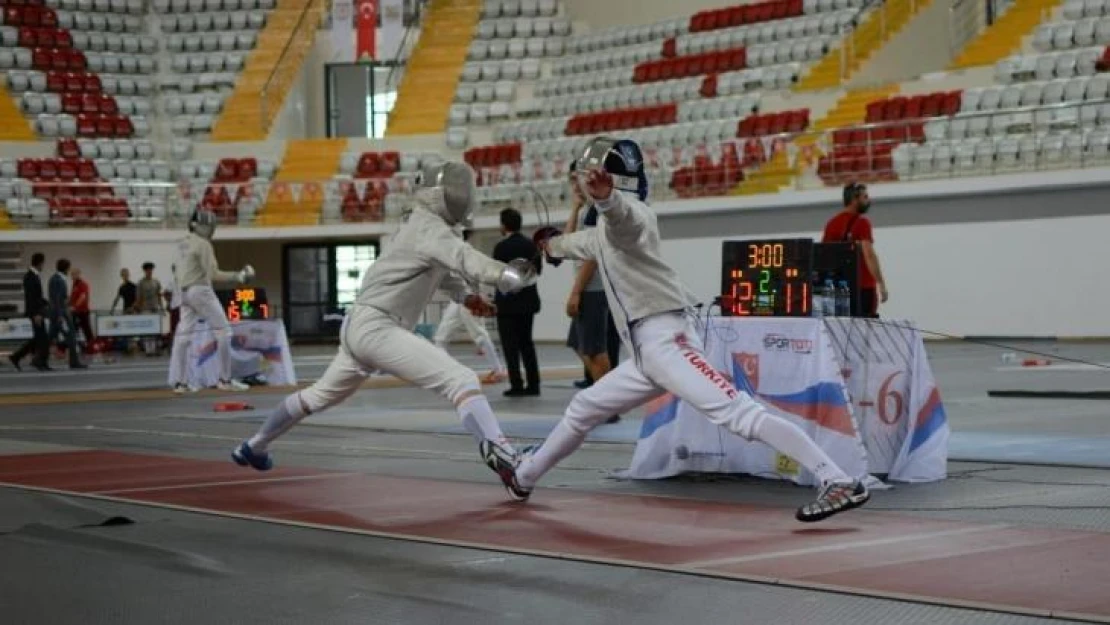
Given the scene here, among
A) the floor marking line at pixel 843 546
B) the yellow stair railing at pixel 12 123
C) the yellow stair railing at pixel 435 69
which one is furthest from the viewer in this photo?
the yellow stair railing at pixel 435 69

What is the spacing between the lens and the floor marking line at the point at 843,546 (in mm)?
6539

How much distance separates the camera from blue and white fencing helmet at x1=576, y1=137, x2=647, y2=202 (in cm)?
768

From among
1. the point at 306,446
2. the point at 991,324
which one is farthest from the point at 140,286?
the point at 306,446

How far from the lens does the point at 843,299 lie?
33.5 feet

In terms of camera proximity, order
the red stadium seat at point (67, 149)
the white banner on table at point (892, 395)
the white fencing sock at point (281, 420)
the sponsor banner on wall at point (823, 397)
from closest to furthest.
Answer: the sponsor banner on wall at point (823, 397), the white banner on table at point (892, 395), the white fencing sock at point (281, 420), the red stadium seat at point (67, 149)

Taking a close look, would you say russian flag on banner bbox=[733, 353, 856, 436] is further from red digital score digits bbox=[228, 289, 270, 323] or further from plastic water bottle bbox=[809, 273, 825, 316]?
red digital score digits bbox=[228, 289, 270, 323]

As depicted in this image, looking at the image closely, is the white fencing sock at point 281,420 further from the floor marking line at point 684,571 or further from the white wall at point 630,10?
the white wall at point 630,10

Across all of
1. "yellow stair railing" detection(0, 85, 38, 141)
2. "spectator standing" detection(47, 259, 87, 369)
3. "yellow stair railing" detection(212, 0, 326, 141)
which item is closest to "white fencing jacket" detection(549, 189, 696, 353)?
"spectator standing" detection(47, 259, 87, 369)

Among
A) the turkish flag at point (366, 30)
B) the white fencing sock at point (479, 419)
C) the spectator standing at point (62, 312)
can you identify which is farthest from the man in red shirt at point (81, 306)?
the white fencing sock at point (479, 419)

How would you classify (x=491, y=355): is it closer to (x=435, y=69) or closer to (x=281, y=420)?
(x=281, y=420)

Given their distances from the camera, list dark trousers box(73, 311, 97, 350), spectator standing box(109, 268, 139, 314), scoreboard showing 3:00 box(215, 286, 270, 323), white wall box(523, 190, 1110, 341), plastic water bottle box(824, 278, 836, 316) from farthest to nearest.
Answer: spectator standing box(109, 268, 139, 314), dark trousers box(73, 311, 97, 350), white wall box(523, 190, 1110, 341), scoreboard showing 3:00 box(215, 286, 270, 323), plastic water bottle box(824, 278, 836, 316)

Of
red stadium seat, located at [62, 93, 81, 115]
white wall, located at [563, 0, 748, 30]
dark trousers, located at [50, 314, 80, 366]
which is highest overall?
white wall, located at [563, 0, 748, 30]

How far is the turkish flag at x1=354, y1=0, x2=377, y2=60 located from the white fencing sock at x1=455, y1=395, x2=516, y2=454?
100 feet

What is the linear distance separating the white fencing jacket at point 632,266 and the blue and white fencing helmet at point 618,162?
80 millimetres
